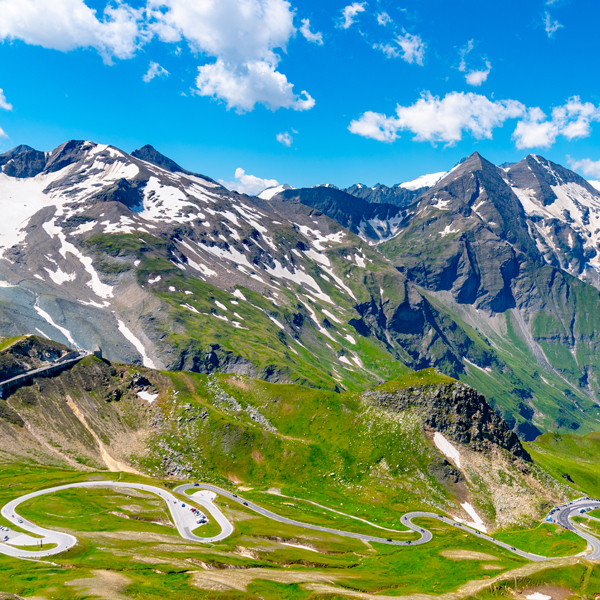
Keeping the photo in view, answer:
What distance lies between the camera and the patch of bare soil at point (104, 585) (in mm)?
63688

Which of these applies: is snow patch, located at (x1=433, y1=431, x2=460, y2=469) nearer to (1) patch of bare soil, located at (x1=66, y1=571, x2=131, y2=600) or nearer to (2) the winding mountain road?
(2) the winding mountain road

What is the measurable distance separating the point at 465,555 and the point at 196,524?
213 feet

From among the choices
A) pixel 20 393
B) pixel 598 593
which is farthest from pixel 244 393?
pixel 598 593

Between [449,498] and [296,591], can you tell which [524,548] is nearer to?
[449,498]

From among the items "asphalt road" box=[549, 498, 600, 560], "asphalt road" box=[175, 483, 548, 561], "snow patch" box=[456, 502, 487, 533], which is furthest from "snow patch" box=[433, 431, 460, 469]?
"asphalt road" box=[549, 498, 600, 560]

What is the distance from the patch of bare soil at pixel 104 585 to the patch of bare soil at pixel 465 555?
7485 cm

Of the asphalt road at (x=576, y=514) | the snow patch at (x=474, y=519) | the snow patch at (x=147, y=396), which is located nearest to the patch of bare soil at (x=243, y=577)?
the asphalt road at (x=576, y=514)

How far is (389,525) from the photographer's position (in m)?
135

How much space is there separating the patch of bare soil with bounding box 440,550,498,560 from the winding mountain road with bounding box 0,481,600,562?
12.2 m

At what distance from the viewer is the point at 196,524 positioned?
362 feet

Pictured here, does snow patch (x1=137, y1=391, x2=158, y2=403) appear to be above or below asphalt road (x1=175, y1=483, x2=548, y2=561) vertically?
above

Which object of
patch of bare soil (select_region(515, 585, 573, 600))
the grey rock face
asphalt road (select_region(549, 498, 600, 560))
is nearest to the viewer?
patch of bare soil (select_region(515, 585, 573, 600))

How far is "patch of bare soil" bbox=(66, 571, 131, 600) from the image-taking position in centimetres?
6369

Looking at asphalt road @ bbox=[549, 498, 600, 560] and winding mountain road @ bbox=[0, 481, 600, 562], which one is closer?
winding mountain road @ bbox=[0, 481, 600, 562]
